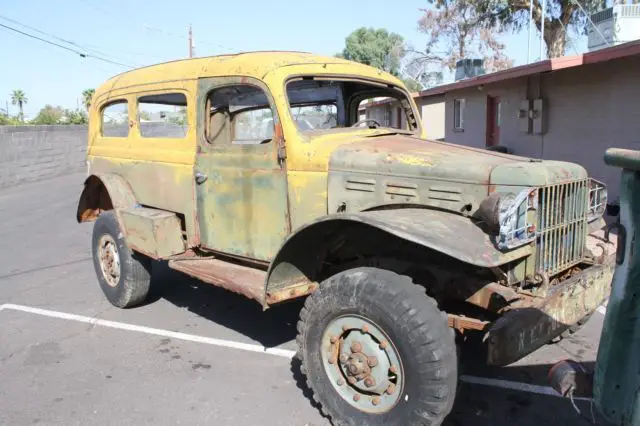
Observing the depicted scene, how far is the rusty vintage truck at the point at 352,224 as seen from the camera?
283cm

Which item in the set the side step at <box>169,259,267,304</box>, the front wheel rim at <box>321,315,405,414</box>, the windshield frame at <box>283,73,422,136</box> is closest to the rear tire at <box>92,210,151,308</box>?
the side step at <box>169,259,267,304</box>

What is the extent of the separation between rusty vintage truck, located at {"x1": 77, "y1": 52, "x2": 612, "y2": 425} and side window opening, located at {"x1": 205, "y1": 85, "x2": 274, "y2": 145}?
15 mm

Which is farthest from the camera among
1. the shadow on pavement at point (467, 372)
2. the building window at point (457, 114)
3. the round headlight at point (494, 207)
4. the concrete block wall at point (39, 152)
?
the building window at point (457, 114)

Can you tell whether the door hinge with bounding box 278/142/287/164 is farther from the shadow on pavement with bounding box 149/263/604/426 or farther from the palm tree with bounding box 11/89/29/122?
the palm tree with bounding box 11/89/29/122

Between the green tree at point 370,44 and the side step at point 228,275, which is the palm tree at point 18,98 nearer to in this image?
the green tree at point 370,44

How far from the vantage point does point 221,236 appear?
A: 14.2ft

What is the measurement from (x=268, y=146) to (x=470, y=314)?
1.74 meters

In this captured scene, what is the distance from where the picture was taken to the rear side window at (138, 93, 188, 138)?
15.9 feet

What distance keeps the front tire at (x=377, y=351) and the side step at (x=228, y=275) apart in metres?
0.57

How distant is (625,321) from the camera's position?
2100mm

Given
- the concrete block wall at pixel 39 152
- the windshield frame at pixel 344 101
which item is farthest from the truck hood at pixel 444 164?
the concrete block wall at pixel 39 152

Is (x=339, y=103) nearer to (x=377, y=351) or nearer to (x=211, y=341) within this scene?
(x=211, y=341)

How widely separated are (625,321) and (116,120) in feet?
17.0

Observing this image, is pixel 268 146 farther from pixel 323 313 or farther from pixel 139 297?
pixel 139 297
